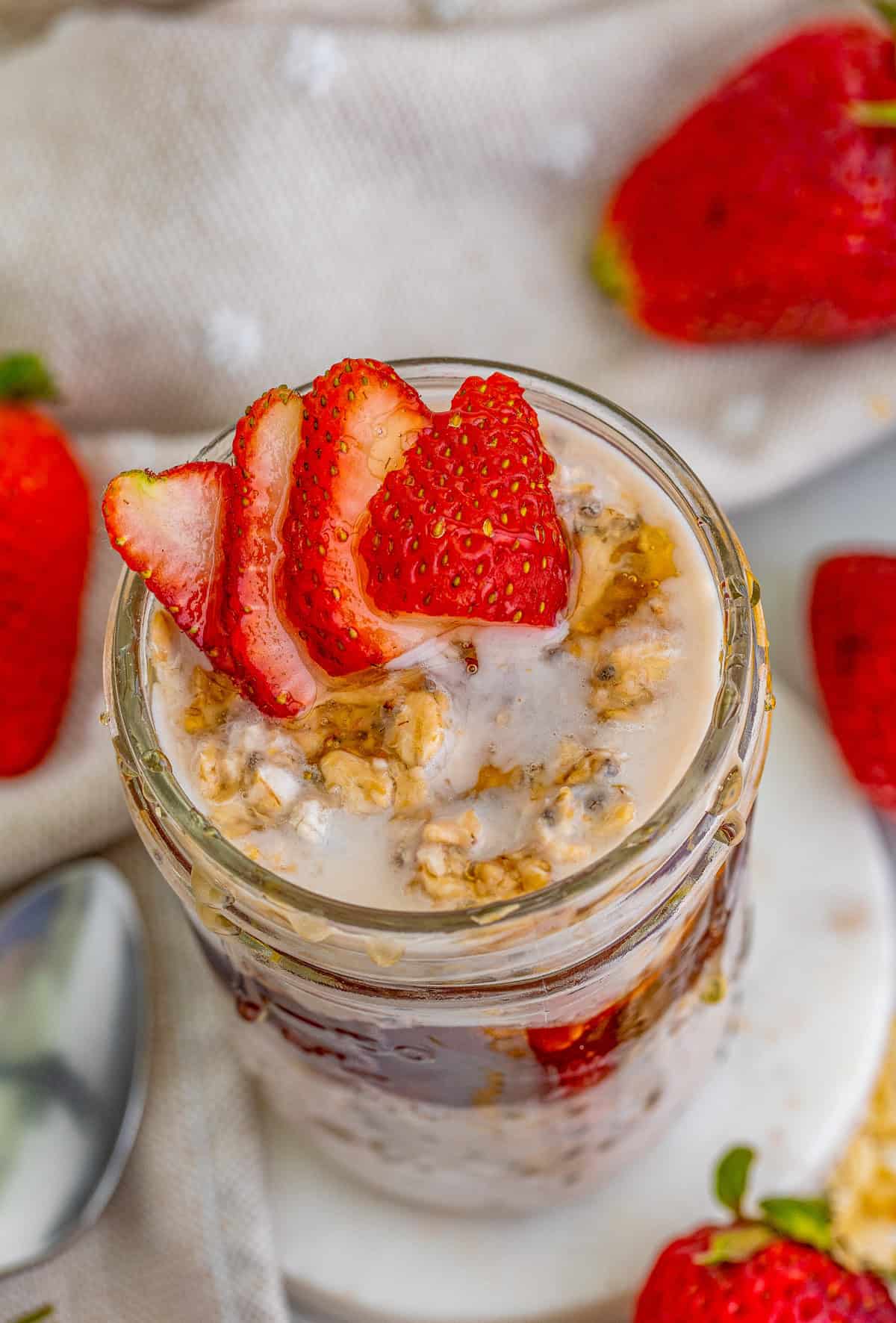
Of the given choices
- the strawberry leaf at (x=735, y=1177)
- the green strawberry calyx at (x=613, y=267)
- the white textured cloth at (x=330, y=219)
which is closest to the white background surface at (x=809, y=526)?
the white textured cloth at (x=330, y=219)

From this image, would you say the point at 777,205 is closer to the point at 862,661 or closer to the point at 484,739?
the point at 862,661

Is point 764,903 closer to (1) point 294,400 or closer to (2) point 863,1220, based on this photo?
(2) point 863,1220

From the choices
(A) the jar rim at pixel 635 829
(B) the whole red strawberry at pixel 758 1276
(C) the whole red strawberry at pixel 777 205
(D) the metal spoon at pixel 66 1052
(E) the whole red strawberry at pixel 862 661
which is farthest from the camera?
(C) the whole red strawberry at pixel 777 205

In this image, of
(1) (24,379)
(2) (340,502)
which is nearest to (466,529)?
(2) (340,502)

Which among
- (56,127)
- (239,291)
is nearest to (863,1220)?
(239,291)

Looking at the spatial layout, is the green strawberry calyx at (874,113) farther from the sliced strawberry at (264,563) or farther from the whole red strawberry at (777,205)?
the sliced strawberry at (264,563)

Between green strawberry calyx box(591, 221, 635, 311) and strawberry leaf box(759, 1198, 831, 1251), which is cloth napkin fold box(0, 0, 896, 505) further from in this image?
strawberry leaf box(759, 1198, 831, 1251)
